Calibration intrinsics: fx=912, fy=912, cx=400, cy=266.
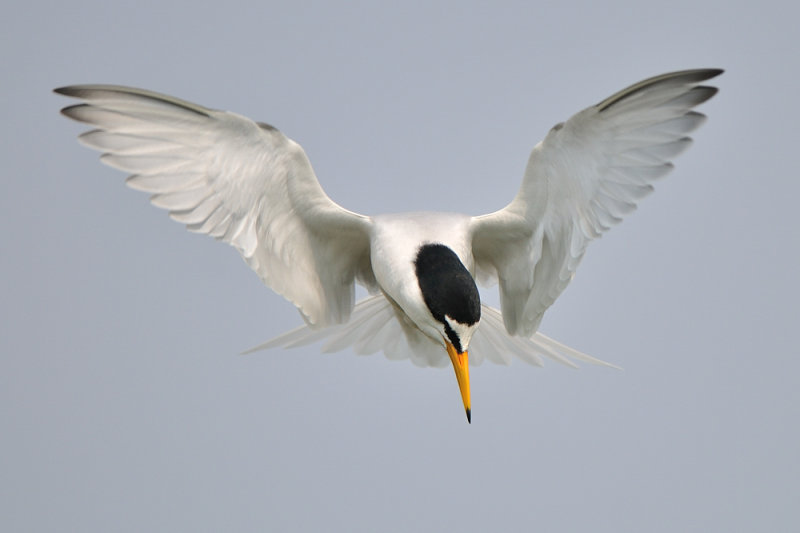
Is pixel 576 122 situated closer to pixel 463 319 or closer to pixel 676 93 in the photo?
pixel 676 93

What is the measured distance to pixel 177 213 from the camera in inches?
215

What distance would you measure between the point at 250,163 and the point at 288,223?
53 cm

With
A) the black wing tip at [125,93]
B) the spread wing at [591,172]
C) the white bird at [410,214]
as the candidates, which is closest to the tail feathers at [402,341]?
the white bird at [410,214]

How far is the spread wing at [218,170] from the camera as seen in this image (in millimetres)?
5316

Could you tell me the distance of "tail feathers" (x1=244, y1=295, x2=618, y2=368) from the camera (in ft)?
22.9

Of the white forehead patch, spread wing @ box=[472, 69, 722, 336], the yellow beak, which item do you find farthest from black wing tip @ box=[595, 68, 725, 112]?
the yellow beak

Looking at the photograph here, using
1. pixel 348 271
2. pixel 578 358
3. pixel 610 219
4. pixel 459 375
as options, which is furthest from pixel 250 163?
pixel 578 358

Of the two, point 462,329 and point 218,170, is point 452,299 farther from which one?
point 218,170

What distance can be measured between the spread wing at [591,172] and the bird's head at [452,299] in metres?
0.79

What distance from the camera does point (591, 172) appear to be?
5.70 meters

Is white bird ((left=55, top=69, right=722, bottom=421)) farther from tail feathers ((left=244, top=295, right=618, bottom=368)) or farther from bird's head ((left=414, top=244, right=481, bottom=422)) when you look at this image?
tail feathers ((left=244, top=295, right=618, bottom=368))

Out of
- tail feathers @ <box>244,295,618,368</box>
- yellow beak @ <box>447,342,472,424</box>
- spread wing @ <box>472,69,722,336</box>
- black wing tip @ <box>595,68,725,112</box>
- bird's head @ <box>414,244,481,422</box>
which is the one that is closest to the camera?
bird's head @ <box>414,244,481,422</box>

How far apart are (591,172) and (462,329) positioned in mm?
1387

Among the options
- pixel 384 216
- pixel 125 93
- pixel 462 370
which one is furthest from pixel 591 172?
pixel 125 93
